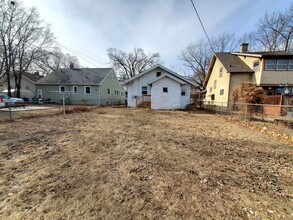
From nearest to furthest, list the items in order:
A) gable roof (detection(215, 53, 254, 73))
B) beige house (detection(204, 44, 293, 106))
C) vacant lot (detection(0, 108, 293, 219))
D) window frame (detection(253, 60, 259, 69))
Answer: vacant lot (detection(0, 108, 293, 219)), beige house (detection(204, 44, 293, 106)), window frame (detection(253, 60, 259, 69)), gable roof (detection(215, 53, 254, 73))

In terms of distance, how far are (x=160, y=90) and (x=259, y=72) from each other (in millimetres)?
10210

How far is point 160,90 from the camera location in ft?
57.3

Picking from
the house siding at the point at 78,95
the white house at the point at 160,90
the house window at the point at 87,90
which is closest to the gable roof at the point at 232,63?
the white house at the point at 160,90

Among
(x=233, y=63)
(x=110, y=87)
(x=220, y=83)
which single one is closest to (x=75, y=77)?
(x=110, y=87)

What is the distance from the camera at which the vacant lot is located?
2.17 m

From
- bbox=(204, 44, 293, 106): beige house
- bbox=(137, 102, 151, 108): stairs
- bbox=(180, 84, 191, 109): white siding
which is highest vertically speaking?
bbox=(204, 44, 293, 106): beige house

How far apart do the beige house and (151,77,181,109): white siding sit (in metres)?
5.02

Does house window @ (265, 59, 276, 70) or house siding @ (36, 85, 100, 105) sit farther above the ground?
house window @ (265, 59, 276, 70)

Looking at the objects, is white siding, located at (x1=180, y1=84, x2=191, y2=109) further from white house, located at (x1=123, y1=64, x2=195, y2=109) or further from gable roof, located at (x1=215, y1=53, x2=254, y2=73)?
gable roof, located at (x1=215, y1=53, x2=254, y2=73)

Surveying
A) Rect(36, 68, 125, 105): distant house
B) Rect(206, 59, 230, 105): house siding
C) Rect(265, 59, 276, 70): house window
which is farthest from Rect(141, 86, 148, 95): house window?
Rect(265, 59, 276, 70): house window

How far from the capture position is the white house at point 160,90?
682 inches

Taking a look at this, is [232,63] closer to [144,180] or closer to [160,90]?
[160,90]

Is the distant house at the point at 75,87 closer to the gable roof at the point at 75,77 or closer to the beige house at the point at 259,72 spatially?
the gable roof at the point at 75,77

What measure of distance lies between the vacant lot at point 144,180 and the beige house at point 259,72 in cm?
1177
